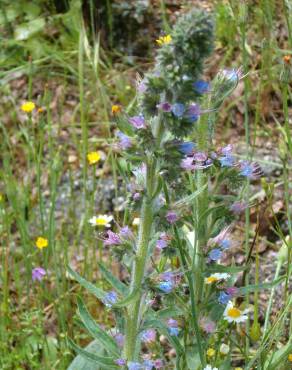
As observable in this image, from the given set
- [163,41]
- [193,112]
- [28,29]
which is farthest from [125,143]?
[28,29]

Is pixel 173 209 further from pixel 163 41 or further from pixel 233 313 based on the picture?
pixel 233 313

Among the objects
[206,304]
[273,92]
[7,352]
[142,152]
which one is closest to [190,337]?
[206,304]

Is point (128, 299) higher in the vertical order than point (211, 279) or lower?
higher

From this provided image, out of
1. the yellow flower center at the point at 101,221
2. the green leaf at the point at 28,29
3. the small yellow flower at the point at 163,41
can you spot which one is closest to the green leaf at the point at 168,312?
the small yellow flower at the point at 163,41

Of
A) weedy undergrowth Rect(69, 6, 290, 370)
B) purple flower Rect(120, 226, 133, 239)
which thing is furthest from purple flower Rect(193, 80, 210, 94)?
purple flower Rect(120, 226, 133, 239)

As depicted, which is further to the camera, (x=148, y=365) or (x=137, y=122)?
(x=148, y=365)

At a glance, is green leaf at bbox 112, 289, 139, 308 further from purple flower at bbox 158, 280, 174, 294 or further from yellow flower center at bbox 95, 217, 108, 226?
yellow flower center at bbox 95, 217, 108, 226

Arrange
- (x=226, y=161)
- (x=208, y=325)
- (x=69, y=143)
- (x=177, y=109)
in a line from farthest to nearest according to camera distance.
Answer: (x=69, y=143), (x=208, y=325), (x=226, y=161), (x=177, y=109)
